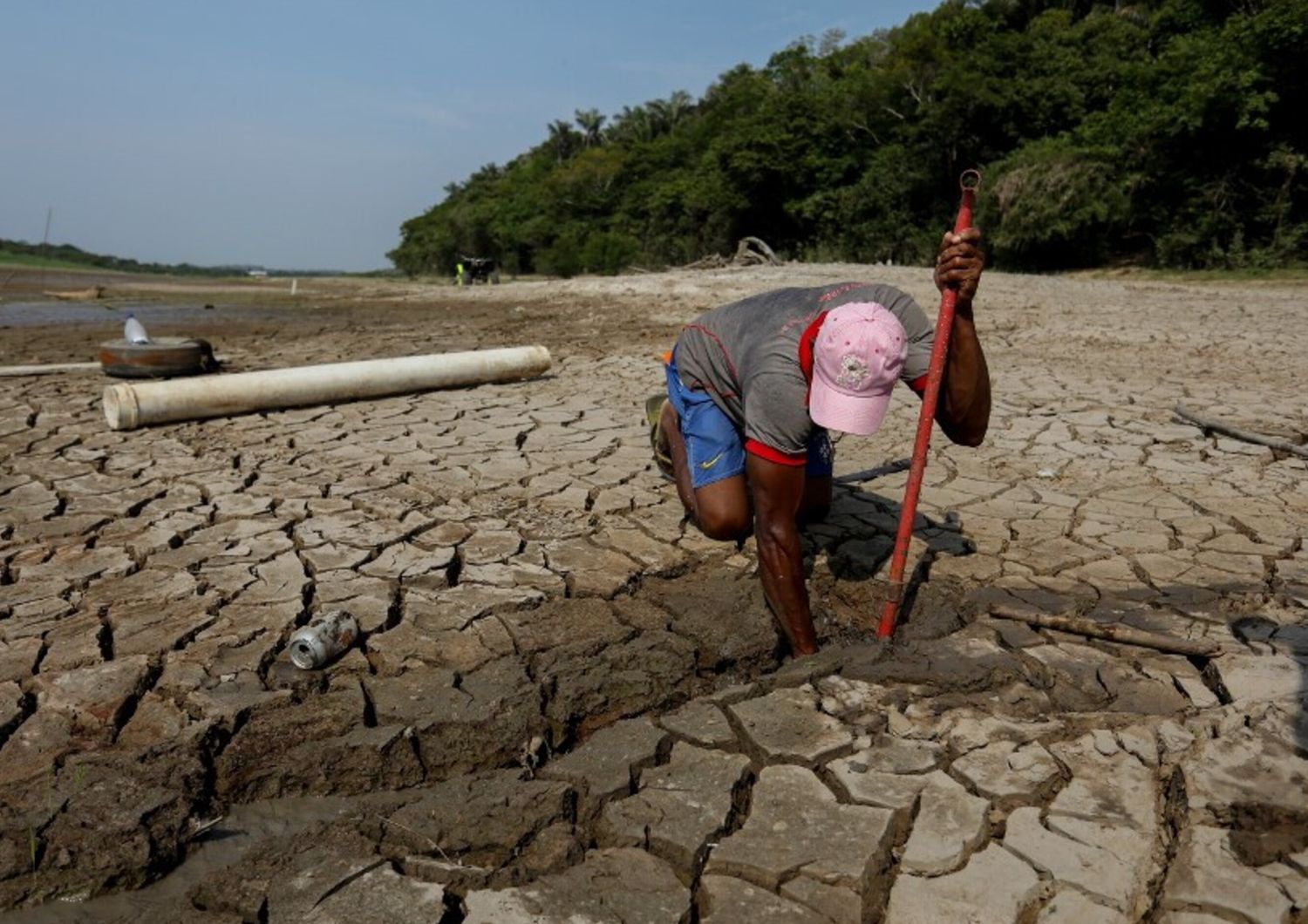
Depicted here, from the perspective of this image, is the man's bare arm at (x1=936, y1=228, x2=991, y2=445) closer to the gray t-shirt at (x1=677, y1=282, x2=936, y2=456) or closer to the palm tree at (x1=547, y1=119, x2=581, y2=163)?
the gray t-shirt at (x1=677, y1=282, x2=936, y2=456)

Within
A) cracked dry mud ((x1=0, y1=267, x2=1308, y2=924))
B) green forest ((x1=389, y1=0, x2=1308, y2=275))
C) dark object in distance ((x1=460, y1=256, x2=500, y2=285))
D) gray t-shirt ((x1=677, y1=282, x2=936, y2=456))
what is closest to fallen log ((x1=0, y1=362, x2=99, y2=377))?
cracked dry mud ((x1=0, y1=267, x2=1308, y2=924))

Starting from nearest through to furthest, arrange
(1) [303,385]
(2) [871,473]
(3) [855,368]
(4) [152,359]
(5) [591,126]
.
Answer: (3) [855,368] → (2) [871,473] → (1) [303,385] → (4) [152,359] → (5) [591,126]

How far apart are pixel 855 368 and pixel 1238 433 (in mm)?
3185

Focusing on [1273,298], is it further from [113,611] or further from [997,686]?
[113,611]

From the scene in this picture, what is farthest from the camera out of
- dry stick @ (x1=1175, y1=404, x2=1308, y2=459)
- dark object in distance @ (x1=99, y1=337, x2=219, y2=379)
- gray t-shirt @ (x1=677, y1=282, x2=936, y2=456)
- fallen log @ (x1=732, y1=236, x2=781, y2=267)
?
fallen log @ (x1=732, y1=236, x2=781, y2=267)

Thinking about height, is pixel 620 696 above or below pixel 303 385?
below

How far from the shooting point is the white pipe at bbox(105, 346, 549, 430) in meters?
4.64

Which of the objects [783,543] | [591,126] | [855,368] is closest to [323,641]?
[783,543]

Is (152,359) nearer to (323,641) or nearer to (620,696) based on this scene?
(323,641)

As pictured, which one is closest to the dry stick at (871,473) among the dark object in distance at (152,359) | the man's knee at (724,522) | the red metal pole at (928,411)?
the man's knee at (724,522)

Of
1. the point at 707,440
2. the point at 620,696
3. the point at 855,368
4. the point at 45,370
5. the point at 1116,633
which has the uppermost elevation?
the point at 855,368

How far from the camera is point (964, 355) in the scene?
244 cm

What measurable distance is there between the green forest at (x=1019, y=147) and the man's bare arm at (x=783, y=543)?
1551cm

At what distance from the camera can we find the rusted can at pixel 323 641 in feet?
7.74
